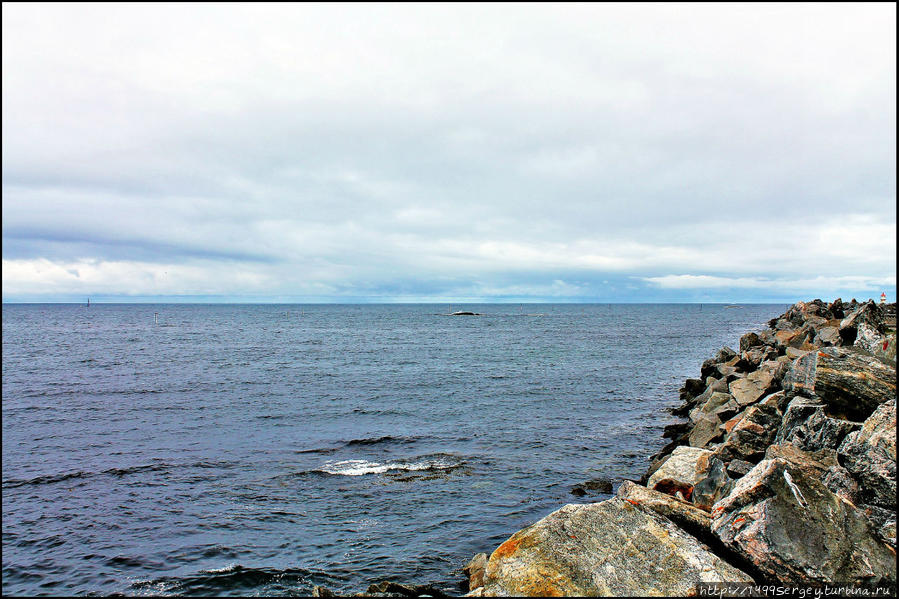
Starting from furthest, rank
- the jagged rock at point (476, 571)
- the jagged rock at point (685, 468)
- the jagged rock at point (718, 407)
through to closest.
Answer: the jagged rock at point (718, 407), the jagged rock at point (685, 468), the jagged rock at point (476, 571)

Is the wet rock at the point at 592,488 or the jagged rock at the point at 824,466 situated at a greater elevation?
the jagged rock at the point at 824,466

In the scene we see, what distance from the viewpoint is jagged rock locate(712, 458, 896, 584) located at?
841 cm

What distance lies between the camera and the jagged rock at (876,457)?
29.4ft

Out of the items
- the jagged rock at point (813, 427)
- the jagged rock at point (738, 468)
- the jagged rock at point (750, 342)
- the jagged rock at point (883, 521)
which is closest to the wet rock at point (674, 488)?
the jagged rock at point (738, 468)

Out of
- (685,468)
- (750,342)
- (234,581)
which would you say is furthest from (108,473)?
(750,342)

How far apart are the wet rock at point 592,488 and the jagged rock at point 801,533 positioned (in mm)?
8738

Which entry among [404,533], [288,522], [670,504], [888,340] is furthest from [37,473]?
[888,340]

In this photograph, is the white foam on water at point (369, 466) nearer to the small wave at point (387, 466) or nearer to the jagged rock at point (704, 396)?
the small wave at point (387, 466)

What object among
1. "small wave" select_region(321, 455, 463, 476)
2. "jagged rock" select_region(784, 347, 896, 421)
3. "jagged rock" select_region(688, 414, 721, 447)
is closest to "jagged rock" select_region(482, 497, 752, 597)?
"jagged rock" select_region(784, 347, 896, 421)

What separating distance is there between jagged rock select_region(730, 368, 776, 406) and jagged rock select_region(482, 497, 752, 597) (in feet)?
40.8

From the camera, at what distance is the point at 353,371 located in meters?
49.3

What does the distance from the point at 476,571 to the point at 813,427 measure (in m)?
7.92

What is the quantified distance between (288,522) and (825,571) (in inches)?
515

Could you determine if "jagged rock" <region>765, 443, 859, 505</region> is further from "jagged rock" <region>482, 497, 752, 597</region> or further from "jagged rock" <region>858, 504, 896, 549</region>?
"jagged rock" <region>482, 497, 752, 597</region>
